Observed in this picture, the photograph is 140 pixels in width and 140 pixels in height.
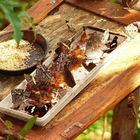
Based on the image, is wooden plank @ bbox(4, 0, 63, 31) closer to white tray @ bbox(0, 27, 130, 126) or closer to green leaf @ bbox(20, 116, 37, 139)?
white tray @ bbox(0, 27, 130, 126)

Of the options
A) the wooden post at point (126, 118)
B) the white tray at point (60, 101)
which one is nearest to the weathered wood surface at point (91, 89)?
the white tray at point (60, 101)

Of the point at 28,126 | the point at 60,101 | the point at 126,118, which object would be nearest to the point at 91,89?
the point at 60,101

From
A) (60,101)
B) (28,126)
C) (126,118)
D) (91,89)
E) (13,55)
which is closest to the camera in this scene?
(28,126)

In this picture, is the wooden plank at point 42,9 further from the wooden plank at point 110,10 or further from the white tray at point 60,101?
the white tray at point 60,101

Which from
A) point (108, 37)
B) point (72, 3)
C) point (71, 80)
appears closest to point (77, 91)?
point (71, 80)

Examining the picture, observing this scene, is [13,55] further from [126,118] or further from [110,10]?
[126,118]

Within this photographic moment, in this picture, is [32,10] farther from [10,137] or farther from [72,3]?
[10,137]

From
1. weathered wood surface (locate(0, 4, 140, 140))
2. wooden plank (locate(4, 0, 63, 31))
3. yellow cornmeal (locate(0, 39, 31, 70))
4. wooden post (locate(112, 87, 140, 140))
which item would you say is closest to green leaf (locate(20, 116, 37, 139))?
weathered wood surface (locate(0, 4, 140, 140))

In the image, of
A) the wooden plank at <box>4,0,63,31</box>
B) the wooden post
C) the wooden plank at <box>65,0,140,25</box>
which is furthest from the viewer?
the wooden post
